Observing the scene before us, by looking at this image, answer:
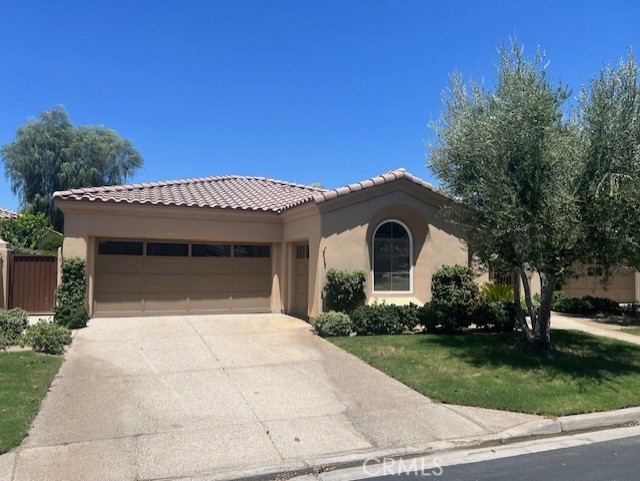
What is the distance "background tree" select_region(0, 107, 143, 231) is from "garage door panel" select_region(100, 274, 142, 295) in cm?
2196

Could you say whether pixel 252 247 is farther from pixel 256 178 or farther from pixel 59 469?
pixel 59 469

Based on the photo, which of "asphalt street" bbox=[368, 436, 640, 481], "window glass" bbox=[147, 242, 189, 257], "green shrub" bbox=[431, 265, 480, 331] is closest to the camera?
"asphalt street" bbox=[368, 436, 640, 481]

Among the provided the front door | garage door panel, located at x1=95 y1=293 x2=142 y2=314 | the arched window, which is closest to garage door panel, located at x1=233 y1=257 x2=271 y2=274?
the front door

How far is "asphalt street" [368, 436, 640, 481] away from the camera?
16.4ft

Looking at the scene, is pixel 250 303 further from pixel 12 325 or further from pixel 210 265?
pixel 12 325

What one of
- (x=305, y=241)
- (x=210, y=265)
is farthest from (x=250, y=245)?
(x=305, y=241)

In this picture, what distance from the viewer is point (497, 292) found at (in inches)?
571

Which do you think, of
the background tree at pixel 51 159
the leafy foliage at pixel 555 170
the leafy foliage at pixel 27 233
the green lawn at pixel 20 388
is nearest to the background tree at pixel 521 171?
the leafy foliage at pixel 555 170

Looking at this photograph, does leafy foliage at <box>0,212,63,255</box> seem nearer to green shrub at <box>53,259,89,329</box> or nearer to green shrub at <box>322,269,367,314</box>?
green shrub at <box>53,259,89,329</box>

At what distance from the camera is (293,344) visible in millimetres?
10898

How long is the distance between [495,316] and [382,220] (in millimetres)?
3850

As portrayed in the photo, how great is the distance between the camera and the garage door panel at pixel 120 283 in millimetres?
14023

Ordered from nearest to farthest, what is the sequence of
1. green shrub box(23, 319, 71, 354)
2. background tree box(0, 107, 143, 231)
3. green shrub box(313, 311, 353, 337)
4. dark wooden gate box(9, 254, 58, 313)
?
green shrub box(23, 319, 71, 354)
green shrub box(313, 311, 353, 337)
dark wooden gate box(9, 254, 58, 313)
background tree box(0, 107, 143, 231)

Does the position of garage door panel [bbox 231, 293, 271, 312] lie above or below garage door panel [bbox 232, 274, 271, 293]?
below
